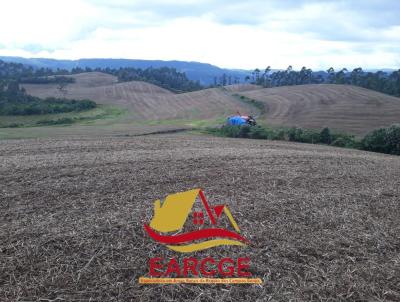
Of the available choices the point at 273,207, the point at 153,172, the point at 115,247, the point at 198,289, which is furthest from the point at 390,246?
the point at 153,172

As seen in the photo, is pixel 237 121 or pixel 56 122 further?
pixel 56 122

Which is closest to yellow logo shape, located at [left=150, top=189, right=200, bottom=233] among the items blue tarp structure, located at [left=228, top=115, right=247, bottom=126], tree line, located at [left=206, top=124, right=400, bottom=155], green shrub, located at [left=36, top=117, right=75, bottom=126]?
tree line, located at [left=206, top=124, right=400, bottom=155]

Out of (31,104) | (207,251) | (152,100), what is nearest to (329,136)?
(207,251)

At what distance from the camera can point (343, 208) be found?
26.4ft

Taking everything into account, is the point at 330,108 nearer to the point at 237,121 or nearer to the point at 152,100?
the point at 237,121

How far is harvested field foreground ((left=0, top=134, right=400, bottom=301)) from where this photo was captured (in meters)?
4.80

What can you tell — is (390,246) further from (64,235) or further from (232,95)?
(232,95)

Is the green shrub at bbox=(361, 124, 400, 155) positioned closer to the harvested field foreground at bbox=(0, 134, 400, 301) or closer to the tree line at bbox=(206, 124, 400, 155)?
the tree line at bbox=(206, 124, 400, 155)

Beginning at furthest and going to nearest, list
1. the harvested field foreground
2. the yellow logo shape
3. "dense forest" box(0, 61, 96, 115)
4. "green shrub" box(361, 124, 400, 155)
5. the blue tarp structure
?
"dense forest" box(0, 61, 96, 115), the blue tarp structure, "green shrub" box(361, 124, 400, 155), the yellow logo shape, the harvested field foreground

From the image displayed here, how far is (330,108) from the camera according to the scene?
44.5m

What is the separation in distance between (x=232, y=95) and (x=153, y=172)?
53.4 m

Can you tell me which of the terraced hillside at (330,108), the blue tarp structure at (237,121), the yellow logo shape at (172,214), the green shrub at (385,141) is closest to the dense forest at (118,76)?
the terraced hillside at (330,108)

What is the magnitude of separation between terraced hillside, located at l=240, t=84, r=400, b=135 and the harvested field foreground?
23267mm

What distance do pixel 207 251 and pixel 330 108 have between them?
42665mm
